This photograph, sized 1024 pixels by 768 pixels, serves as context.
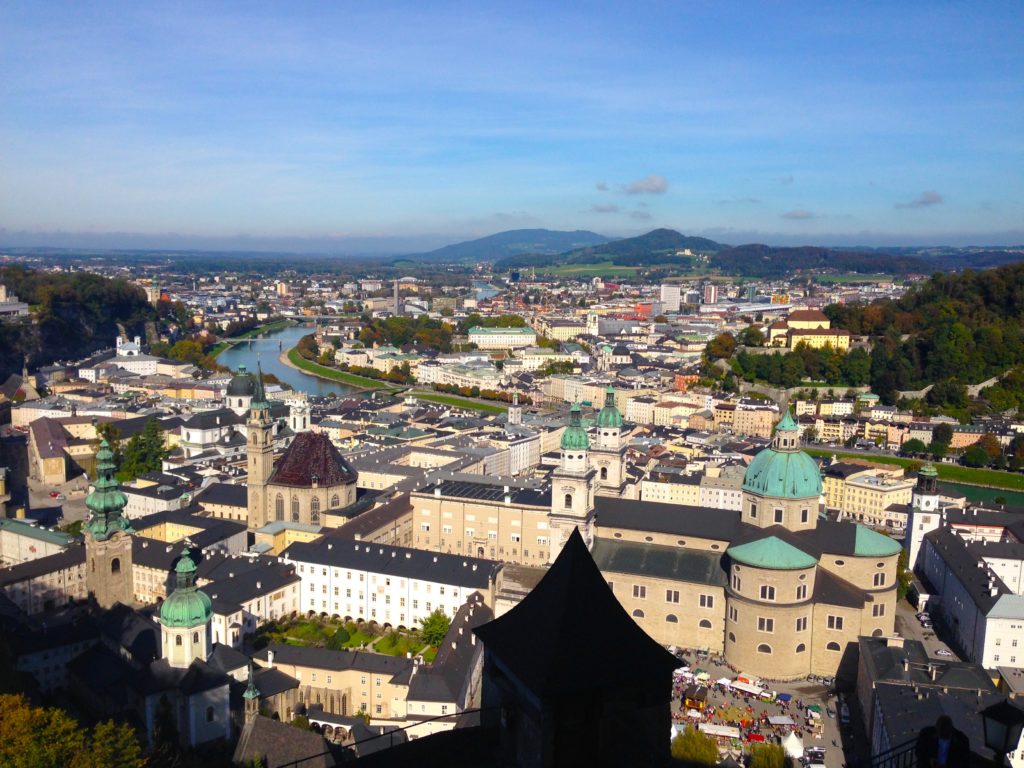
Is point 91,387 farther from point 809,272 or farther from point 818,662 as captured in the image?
point 809,272

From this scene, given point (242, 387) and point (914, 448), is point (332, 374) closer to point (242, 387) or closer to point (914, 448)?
point (242, 387)

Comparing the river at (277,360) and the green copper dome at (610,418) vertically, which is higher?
the green copper dome at (610,418)

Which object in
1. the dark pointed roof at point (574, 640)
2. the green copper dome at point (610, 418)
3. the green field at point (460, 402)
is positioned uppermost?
the dark pointed roof at point (574, 640)

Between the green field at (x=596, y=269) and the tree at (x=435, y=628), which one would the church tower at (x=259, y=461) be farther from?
the green field at (x=596, y=269)

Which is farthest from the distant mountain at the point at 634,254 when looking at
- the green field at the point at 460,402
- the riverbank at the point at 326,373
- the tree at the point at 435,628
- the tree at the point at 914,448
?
the tree at the point at 435,628

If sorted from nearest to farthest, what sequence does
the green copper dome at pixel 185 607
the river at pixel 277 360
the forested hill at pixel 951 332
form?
the green copper dome at pixel 185 607 → the forested hill at pixel 951 332 → the river at pixel 277 360

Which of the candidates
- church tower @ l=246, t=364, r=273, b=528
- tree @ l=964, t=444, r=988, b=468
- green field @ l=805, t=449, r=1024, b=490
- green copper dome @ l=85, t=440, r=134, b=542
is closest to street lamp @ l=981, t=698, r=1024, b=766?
green copper dome @ l=85, t=440, r=134, b=542
